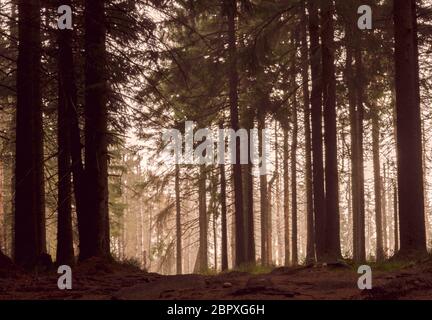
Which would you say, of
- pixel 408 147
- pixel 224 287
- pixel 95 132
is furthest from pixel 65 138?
pixel 408 147

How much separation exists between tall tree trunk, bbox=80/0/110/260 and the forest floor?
3.77 ft

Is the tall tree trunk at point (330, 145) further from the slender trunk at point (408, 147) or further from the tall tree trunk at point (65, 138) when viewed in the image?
the tall tree trunk at point (65, 138)

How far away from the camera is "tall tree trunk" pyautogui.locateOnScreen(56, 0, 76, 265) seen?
10477 mm

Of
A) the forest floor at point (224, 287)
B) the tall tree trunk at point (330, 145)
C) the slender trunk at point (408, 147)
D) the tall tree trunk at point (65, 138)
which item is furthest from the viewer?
the tall tree trunk at point (330, 145)

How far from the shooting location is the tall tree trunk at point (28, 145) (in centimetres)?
1078

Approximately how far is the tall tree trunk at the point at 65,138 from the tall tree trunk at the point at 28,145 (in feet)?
1.77

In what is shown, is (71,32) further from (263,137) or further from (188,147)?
(263,137)

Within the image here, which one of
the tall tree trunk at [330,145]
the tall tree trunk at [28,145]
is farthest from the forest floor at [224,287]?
the tall tree trunk at [330,145]

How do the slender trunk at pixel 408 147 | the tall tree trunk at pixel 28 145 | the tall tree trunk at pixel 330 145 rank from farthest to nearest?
the tall tree trunk at pixel 330 145 → the tall tree trunk at pixel 28 145 → the slender trunk at pixel 408 147

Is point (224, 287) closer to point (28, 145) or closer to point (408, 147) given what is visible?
point (408, 147)

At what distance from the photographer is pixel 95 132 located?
1031 centimetres

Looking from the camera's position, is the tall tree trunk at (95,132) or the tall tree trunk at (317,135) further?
the tall tree trunk at (317,135)

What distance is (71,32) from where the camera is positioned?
1067cm
